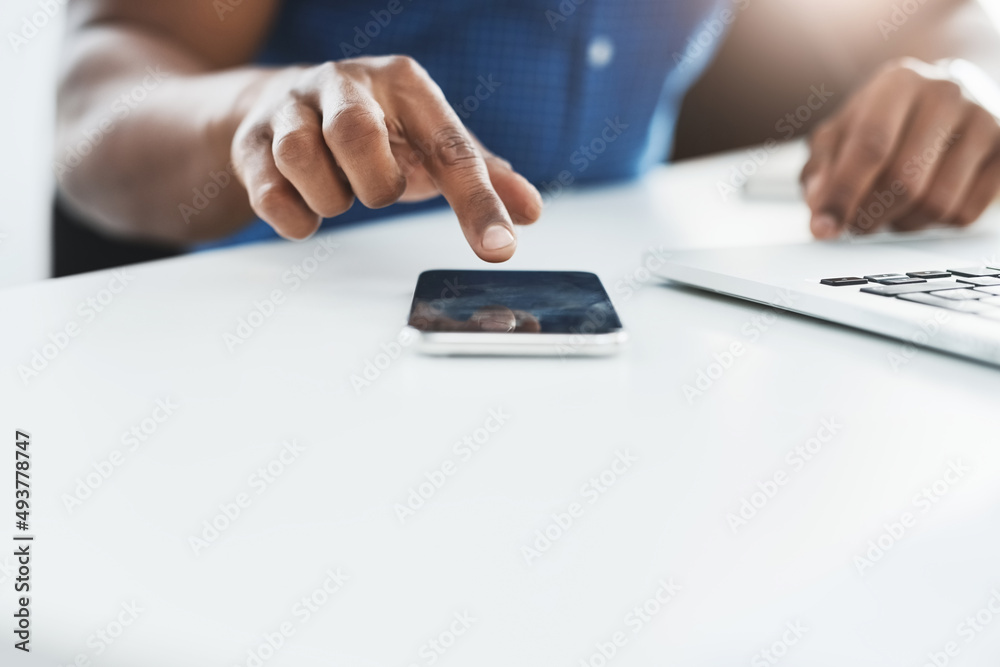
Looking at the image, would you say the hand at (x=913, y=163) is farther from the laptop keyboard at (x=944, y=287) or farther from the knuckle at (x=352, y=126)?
the knuckle at (x=352, y=126)

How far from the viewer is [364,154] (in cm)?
51

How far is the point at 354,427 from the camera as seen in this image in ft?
1.09

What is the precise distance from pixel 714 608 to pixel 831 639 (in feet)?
0.11

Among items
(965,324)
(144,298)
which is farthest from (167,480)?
(965,324)

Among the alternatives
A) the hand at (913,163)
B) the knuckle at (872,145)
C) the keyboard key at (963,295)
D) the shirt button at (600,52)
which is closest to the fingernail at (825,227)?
the hand at (913,163)

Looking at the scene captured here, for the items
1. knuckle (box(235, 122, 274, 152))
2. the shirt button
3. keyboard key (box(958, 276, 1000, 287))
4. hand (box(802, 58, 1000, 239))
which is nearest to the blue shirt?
the shirt button

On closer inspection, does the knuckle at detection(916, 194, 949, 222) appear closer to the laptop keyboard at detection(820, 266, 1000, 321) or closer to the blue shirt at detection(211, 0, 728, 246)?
the laptop keyboard at detection(820, 266, 1000, 321)

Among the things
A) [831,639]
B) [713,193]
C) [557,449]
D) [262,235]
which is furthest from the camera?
[262,235]

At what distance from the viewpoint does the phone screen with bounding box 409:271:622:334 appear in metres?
0.40

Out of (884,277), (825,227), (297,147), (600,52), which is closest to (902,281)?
(884,277)

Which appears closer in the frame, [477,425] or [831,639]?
[831,639]

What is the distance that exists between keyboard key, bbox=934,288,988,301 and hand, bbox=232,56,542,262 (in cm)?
26

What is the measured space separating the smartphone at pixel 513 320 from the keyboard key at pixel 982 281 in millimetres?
233

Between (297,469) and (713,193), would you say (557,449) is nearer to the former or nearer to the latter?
(297,469)
